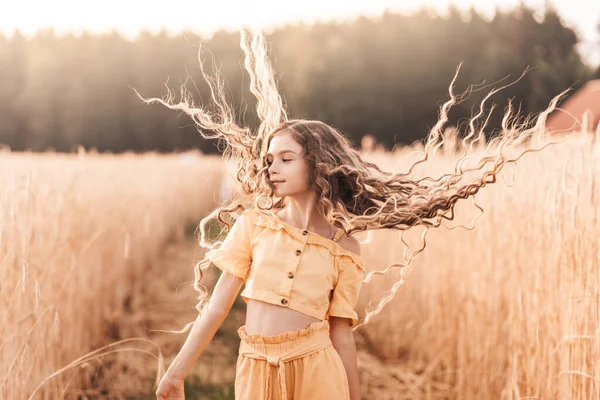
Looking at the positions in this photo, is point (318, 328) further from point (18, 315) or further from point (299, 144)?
point (18, 315)

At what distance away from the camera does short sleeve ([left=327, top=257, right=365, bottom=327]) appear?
1987 millimetres

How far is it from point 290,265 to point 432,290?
8.58 feet

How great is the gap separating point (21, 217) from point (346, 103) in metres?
34.9

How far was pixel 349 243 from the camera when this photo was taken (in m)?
2.05

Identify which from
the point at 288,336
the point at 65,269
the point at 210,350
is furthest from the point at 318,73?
the point at 288,336

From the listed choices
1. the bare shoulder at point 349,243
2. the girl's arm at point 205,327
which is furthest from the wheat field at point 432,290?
the girl's arm at point 205,327

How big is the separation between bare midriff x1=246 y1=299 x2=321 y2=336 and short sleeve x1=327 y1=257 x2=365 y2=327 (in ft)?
0.28

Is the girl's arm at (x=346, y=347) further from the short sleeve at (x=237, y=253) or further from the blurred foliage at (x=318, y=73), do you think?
the blurred foliage at (x=318, y=73)

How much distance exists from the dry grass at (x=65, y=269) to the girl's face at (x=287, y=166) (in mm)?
826

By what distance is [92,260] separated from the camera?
4336 millimetres

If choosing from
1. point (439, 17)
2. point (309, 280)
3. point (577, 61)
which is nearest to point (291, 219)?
point (309, 280)

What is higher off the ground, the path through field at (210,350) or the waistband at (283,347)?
the waistband at (283,347)

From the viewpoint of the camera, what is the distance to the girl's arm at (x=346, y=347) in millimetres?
1979

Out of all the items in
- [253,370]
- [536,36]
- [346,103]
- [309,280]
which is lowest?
[253,370]
